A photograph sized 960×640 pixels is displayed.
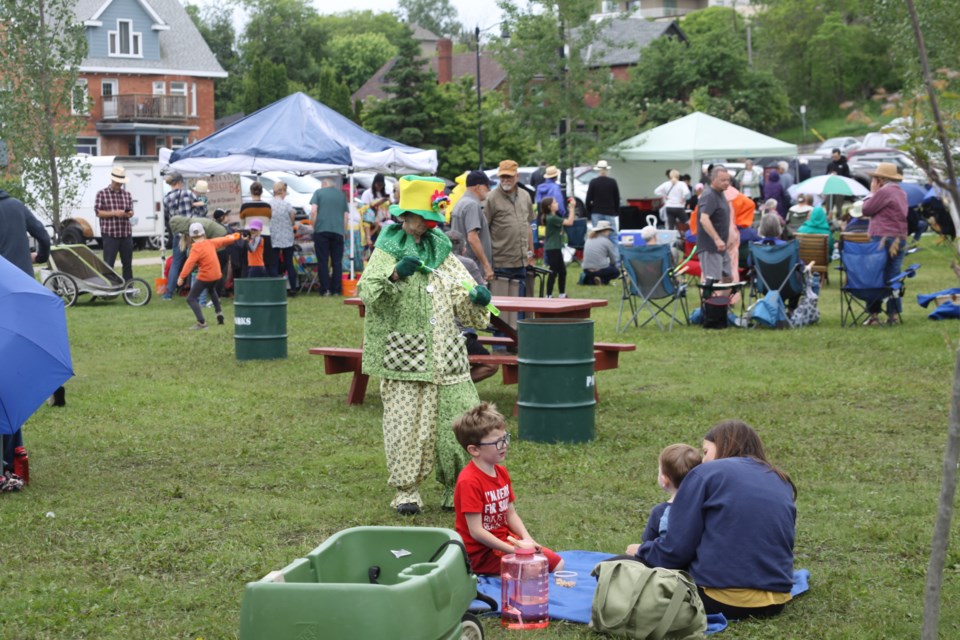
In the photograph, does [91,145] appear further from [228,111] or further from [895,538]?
[895,538]

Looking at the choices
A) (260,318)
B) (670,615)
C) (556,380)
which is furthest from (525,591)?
(260,318)

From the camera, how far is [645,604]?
5.28 m

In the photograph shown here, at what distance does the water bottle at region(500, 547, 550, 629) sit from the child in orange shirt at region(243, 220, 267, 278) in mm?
14210

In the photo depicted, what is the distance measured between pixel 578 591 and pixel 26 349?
3395mm

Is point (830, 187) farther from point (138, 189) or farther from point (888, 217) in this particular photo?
point (138, 189)

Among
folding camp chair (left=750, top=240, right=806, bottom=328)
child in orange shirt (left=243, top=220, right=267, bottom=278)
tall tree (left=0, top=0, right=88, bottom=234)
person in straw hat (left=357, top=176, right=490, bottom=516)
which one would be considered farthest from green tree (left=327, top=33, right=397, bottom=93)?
person in straw hat (left=357, top=176, right=490, bottom=516)

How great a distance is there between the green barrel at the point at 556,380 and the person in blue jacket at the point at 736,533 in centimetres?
349


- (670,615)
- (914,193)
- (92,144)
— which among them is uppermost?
(92,144)

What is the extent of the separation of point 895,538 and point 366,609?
12.4 ft

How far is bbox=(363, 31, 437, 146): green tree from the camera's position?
49.2m

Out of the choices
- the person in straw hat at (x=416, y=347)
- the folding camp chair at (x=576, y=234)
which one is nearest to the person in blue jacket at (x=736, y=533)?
the person in straw hat at (x=416, y=347)

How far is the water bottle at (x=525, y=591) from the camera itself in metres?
5.52

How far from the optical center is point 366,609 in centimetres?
403

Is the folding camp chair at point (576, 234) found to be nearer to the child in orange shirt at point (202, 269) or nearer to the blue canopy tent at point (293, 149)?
the blue canopy tent at point (293, 149)
